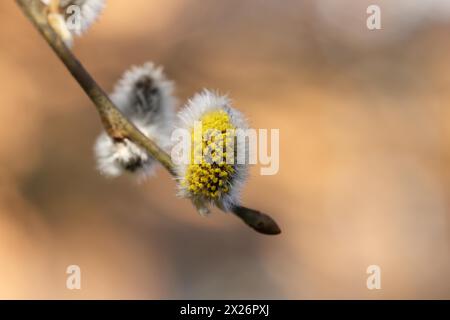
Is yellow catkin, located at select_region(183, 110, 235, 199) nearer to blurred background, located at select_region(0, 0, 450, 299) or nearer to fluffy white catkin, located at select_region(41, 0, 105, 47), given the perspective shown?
fluffy white catkin, located at select_region(41, 0, 105, 47)

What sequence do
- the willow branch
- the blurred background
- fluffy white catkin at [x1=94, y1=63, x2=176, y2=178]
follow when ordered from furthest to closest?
the blurred background → fluffy white catkin at [x1=94, y1=63, x2=176, y2=178] → the willow branch

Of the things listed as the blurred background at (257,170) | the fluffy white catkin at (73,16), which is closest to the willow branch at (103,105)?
the fluffy white catkin at (73,16)

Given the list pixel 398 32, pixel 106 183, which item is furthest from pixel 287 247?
pixel 398 32

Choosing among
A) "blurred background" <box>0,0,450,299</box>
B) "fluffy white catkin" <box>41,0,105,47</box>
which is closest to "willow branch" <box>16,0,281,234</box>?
"fluffy white catkin" <box>41,0,105,47</box>

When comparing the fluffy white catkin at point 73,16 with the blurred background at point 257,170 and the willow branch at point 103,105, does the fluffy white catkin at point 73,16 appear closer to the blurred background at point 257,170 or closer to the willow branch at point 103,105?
the willow branch at point 103,105

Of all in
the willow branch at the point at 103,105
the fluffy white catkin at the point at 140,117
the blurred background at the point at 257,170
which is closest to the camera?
the willow branch at the point at 103,105

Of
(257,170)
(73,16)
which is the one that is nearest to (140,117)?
(73,16)

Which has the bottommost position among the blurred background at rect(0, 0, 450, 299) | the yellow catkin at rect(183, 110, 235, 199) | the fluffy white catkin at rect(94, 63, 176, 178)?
the yellow catkin at rect(183, 110, 235, 199)
